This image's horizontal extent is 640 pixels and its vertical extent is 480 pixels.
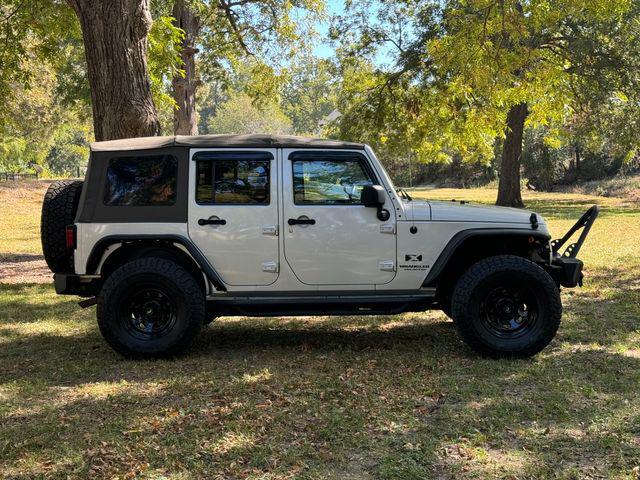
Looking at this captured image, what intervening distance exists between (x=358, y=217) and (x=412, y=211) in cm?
48

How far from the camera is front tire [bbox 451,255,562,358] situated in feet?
17.1

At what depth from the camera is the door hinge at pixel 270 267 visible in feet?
17.5

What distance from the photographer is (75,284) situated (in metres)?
5.41

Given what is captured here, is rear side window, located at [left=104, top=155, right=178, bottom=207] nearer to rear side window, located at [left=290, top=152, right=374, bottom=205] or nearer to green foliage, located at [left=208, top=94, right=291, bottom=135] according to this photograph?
rear side window, located at [left=290, top=152, right=374, bottom=205]

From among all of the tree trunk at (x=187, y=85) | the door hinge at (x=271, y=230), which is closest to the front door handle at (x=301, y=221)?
the door hinge at (x=271, y=230)

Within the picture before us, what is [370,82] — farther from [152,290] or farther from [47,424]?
[47,424]

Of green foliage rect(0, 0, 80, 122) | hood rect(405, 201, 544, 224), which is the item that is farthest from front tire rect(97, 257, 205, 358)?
green foliage rect(0, 0, 80, 122)

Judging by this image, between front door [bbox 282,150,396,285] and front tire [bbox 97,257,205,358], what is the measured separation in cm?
97

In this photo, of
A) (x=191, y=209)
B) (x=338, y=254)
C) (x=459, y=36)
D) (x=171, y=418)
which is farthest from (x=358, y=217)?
(x=459, y=36)

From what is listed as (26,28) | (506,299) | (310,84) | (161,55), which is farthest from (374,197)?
(310,84)

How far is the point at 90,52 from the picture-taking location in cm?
771

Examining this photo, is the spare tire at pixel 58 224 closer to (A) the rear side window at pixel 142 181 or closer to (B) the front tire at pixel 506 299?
(A) the rear side window at pixel 142 181

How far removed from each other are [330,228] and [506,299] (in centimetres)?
167

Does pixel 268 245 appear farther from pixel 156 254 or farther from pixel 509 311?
pixel 509 311
